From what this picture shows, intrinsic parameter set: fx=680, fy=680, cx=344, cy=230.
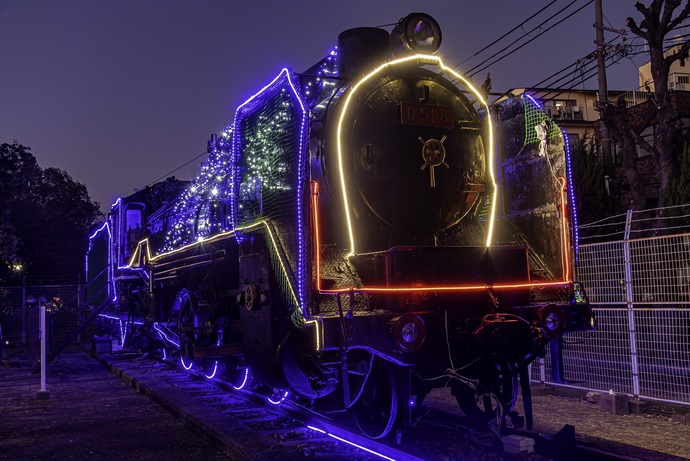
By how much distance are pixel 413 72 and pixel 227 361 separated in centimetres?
441

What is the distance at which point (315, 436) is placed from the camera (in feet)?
19.9

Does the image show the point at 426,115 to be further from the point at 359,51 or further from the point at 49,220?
the point at 49,220

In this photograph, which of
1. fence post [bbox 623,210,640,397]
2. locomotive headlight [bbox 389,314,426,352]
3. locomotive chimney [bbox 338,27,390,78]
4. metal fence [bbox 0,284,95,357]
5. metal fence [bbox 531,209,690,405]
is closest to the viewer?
locomotive headlight [bbox 389,314,426,352]

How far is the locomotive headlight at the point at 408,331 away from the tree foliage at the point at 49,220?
25384mm

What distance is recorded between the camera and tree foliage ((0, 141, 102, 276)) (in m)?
32.0

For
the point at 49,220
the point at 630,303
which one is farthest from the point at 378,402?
the point at 49,220

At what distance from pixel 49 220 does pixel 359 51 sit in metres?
35.3

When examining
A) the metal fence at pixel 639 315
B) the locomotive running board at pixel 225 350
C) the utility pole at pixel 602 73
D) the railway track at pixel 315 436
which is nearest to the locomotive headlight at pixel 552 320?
the railway track at pixel 315 436

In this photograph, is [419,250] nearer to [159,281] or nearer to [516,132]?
[516,132]

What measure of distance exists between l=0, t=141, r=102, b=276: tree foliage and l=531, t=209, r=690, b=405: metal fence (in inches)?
949

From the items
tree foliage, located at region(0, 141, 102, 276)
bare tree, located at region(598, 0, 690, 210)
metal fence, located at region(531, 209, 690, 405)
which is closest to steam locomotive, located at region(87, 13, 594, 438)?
metal fence, located at region(531, 209, 690, 405)

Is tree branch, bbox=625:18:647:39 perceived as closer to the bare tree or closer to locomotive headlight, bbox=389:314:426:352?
the bare tree

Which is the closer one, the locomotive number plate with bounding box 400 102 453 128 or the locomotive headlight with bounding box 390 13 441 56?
the locomotive number plate with bounding box 400 102 453 128

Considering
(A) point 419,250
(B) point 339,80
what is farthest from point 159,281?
(A) point 419,250
